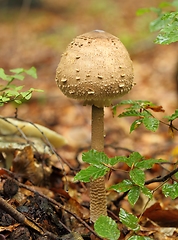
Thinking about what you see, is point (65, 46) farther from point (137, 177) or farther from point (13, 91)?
point (137, 177)

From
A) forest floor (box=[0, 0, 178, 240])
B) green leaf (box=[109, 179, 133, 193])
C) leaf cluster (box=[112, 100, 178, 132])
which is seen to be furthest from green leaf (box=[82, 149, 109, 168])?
forest floor (box=[0, 0, 178, 240])

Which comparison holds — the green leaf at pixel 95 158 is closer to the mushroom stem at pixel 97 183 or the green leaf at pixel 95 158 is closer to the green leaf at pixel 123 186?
the green leaf at pixel 123 186

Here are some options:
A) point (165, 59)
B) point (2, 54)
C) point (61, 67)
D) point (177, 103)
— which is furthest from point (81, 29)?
point (61, 67)

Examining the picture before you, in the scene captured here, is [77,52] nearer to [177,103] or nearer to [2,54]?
[177,103]

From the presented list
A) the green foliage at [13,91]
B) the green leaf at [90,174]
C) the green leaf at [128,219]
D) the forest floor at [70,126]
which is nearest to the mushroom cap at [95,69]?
the green foliage at [13,91]

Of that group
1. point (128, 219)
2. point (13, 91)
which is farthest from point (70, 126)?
point (128, 219)

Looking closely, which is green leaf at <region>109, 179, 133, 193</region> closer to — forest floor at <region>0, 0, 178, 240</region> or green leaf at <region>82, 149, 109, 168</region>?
green leaf at <region>82, 149, 109, 168</region>

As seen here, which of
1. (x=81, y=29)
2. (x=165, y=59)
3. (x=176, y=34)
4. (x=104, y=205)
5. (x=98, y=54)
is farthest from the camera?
(x=81, y=29)
